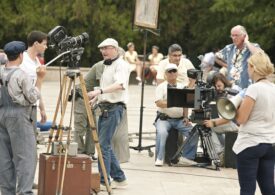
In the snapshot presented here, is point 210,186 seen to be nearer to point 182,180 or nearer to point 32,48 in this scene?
point 182,180

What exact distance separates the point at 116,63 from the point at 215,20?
1137 inches

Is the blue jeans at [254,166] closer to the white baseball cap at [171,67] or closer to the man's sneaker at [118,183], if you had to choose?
the man's sneaker at [118,183]

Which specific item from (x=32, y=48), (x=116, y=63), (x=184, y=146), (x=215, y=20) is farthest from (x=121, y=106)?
(x=215, y=20)

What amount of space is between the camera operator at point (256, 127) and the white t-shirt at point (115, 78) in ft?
8.26

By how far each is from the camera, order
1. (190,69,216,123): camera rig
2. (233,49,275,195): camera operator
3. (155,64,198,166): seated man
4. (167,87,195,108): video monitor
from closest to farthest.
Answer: (233,49,275,195): camera operator → (190,69,216,123): camera rig → (167,87,195,108): video monitor → (155,64,198,166): seated man

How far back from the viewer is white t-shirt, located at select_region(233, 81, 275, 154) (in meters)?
7.27

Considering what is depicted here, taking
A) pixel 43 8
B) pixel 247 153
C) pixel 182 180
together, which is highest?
pixel 43 8

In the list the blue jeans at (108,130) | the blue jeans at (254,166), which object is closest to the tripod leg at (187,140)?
the blue jeans at (108,130)

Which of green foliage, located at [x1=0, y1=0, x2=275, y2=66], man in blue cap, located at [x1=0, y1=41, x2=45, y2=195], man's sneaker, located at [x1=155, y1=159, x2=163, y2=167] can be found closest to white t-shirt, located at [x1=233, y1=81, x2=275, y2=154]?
man in blue cap, located at [x1=0, y1=41, x2=45, y2=195]

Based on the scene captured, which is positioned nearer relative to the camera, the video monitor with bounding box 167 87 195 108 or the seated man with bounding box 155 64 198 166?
the video monitor with bounding box 167 87 195 108

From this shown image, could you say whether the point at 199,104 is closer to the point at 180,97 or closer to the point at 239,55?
Answer: the point at 180,97

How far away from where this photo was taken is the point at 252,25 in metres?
35.3

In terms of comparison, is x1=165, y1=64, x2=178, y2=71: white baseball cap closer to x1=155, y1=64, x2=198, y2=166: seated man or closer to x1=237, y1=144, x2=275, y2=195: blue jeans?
x1=155, y1=64, x2=198, y2=166: seated man

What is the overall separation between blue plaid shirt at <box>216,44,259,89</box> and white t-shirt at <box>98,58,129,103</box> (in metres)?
2.67
